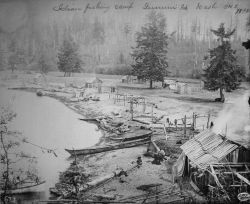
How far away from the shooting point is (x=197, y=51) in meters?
12.5

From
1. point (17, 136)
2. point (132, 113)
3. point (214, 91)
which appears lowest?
point (17, 136)

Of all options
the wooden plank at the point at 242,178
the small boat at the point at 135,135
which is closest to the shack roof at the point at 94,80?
the small boat at the point at 135,135

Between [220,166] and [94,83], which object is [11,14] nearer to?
[94,83]

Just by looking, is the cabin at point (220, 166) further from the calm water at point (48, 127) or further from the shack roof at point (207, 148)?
the calm water at point (48, 127)

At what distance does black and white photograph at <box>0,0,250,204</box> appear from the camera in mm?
11852

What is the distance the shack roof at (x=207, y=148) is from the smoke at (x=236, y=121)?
1.97 ft

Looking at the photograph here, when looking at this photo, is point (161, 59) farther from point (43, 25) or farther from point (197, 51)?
point (43, 25)

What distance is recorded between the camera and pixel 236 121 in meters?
11.7

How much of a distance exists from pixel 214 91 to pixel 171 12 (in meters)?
3.29

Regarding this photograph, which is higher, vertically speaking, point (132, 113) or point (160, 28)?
point (160, 28)

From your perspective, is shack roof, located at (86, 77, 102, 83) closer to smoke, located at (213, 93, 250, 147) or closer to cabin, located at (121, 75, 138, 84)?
cabin, located at (121, 75, 138, 84)

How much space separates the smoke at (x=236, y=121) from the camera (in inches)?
446

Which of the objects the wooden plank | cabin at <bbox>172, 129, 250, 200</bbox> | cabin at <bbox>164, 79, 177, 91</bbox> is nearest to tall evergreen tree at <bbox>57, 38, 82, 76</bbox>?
cabin at <bbox>164, 79, 177, 91</bbox>

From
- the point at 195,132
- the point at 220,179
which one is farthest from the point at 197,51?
the point at 220,179
